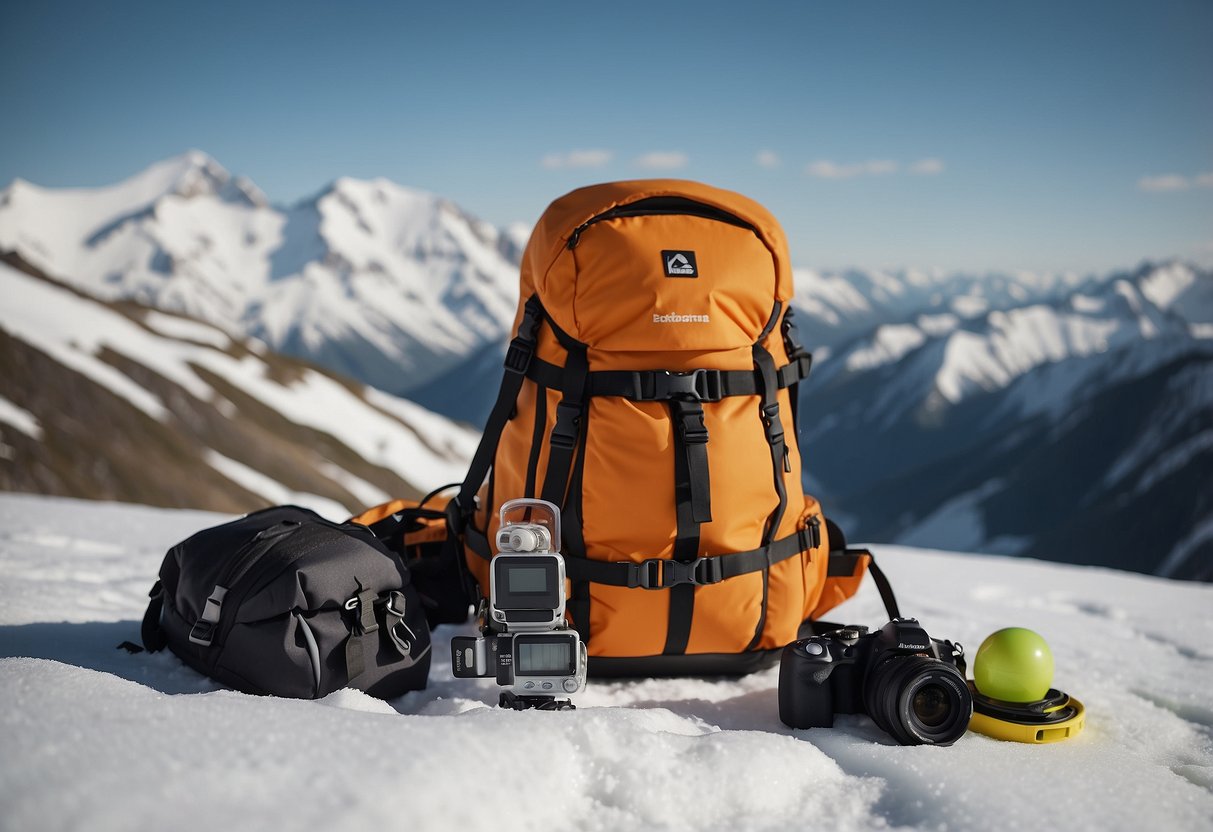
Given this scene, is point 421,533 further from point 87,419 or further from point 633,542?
point 87,419

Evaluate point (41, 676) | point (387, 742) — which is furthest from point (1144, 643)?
point (41, 676)

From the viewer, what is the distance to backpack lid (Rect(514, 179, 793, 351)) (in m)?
3.67

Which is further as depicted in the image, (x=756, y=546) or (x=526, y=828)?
(x=756, y=546)

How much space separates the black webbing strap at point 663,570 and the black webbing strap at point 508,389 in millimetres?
731

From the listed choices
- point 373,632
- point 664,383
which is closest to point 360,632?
point 373,632

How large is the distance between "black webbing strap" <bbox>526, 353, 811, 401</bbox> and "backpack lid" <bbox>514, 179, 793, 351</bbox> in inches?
4.9

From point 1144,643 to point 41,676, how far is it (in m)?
5.79

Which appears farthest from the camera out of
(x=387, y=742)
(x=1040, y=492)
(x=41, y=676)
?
(x=1040, y=492)

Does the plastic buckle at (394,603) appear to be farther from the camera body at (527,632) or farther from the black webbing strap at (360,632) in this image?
the camera body at (527,632)

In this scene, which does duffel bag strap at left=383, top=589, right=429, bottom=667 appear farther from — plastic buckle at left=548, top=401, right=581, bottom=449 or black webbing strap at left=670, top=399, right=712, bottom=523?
black webbing strap at left=670, top=399, right=712, bottom=523

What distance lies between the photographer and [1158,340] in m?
195

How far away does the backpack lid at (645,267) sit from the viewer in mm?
3668

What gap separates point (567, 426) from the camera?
368 centimetres

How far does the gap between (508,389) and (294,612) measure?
1.38 metres
